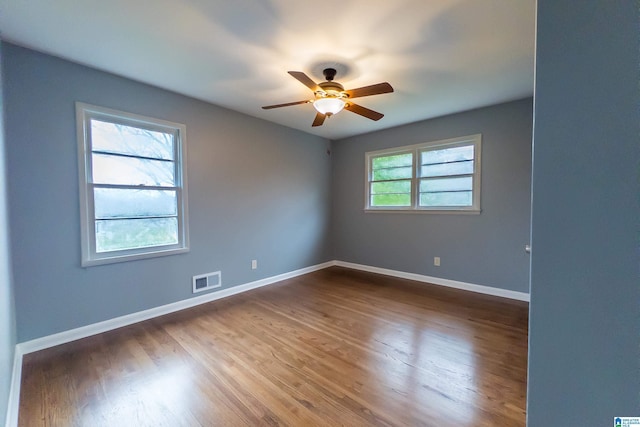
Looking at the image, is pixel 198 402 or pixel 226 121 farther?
pixel 226 121

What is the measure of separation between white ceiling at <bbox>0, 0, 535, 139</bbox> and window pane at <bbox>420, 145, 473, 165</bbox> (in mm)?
893

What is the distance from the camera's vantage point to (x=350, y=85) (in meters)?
2.85

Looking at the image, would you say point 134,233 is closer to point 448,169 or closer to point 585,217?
point 585,217

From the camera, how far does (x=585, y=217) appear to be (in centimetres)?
63

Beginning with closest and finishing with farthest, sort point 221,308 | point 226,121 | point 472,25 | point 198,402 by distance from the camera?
1. point 198,402
2. point 472,25
3. point 221,308
4. point 226,121

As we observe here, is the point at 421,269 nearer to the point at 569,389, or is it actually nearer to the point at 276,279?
the point at 276,279

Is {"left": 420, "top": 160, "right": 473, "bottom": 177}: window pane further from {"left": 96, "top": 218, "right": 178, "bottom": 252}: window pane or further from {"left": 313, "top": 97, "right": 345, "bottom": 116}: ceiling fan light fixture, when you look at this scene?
{"left": 96, "top": 218, "right": 178, "bottom": 252}: window pane

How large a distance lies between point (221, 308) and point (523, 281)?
12.6 ft

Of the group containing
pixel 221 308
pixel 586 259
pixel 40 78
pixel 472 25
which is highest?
pixel 472 25

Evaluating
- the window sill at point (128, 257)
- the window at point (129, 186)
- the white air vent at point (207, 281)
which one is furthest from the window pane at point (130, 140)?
the white air vent at point (207, 281)

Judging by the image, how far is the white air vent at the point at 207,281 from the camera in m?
3.23

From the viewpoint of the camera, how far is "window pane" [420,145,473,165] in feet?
12.2

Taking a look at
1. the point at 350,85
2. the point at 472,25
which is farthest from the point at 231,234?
the point at 472,25

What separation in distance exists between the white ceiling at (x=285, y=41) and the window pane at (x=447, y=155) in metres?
0.89
